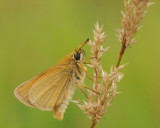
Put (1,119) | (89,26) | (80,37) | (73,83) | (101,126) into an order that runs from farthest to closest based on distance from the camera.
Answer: (89,26), (80,37), (101,126), (1,119), (73,83)

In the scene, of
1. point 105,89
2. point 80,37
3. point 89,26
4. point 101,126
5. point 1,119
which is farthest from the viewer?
point 89,26

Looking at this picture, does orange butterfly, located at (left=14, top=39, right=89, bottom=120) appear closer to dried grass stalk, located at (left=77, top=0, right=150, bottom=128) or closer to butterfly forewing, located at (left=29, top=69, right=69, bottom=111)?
butterfly forewing, located at (left=29, top=69, right=69, bottom=111)

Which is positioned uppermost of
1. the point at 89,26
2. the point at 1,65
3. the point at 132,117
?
the point at 1,65

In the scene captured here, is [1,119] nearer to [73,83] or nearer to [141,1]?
[73,83]

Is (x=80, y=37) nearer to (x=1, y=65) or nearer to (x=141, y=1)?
(x=1, y=65)

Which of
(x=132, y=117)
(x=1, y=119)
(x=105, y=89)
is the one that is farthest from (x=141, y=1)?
(x=1, y=119)

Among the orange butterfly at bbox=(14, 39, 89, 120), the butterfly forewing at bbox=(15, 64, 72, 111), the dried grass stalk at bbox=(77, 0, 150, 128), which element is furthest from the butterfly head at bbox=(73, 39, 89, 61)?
the dried grass stalk at bbox=(77, 0, 150, 128)

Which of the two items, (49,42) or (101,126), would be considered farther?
(49,42)

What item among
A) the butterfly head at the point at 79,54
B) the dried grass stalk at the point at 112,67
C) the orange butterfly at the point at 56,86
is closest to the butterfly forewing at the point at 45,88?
the orange butterfly at the point at 56,86

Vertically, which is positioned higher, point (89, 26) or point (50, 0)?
point (50, 0)
